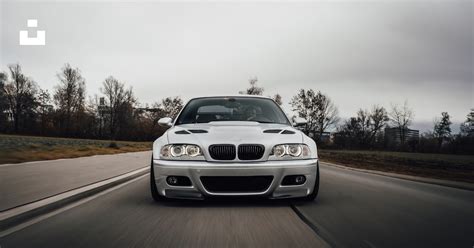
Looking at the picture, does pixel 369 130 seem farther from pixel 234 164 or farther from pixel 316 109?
pixel 234 164

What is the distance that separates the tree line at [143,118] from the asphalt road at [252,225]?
29.3 meters

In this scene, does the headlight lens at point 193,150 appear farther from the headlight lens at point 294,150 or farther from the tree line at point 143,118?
the tree line at point 143,118

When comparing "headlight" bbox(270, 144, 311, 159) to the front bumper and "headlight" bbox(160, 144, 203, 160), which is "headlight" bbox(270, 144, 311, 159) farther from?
"headlight" bbox(160, 144, 203, 160)

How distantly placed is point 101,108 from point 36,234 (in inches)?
2341

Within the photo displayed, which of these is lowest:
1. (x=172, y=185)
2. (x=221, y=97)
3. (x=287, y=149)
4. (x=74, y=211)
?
(x=74, y=211)

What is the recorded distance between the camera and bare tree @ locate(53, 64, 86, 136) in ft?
164

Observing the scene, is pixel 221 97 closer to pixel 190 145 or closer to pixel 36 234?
pixel 190 145

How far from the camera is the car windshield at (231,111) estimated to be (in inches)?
230

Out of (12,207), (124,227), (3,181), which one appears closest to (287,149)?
(124,227)

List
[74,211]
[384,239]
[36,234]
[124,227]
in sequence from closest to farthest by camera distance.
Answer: [384,239] < [36,234] < [124,227] < [74,211]

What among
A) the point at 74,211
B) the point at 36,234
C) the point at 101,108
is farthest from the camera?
the point at 101,108

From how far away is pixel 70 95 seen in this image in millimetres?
52125

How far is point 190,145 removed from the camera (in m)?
4.54

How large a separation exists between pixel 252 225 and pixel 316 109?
2338 inches
